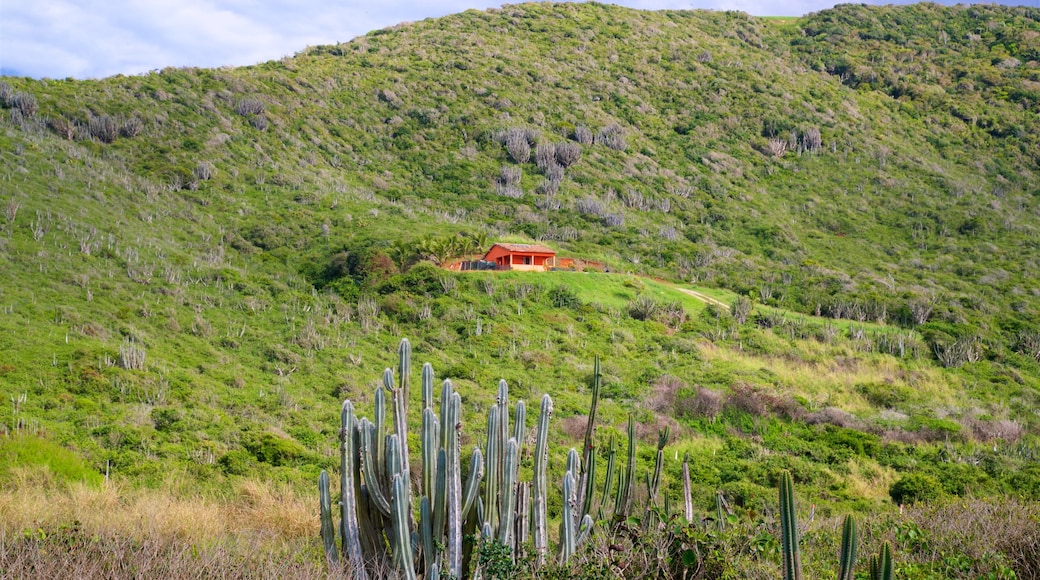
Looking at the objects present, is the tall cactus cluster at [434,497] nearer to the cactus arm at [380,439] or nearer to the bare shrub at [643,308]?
the cactus arm at [380,439]

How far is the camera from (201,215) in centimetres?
3850

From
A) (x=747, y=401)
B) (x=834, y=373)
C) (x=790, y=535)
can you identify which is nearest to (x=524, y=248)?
(x=834, y=373)

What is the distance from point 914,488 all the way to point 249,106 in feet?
159

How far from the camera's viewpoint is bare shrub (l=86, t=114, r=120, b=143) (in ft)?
144

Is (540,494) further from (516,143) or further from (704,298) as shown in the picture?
(516,143)

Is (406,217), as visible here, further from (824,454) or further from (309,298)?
(824,454)

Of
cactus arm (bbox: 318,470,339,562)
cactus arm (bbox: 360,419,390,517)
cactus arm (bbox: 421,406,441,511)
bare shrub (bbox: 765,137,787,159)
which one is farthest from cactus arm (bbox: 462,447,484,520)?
bare shrub (bbox: 765,137,787,159)

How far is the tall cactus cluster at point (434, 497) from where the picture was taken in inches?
251

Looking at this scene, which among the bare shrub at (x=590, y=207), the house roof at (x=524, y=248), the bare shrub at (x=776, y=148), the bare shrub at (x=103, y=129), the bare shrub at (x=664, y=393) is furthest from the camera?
the bare shrub at (x=776, y=148)

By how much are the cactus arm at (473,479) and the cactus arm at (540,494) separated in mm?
535

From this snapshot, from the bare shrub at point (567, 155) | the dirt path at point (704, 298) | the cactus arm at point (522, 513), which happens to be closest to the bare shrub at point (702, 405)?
the dirt path at point (704, 298)

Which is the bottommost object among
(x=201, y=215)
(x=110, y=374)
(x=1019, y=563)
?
(x=110, y=374)

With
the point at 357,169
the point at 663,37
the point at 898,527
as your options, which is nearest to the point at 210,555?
the point at 898,527

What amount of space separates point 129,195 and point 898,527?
37247mm
